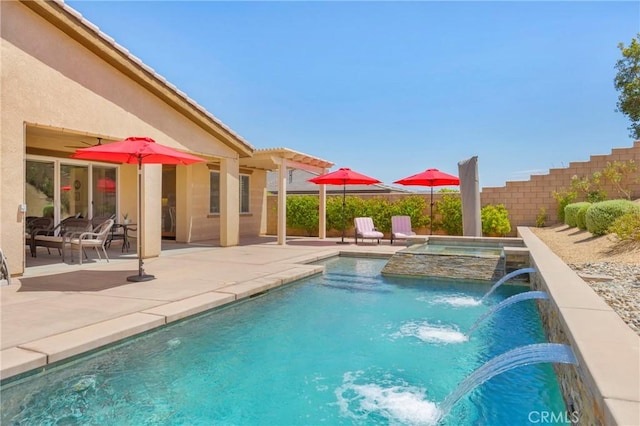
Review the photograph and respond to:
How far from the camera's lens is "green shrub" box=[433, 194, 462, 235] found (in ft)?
54.9

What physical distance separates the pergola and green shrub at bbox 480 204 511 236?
22.8ft

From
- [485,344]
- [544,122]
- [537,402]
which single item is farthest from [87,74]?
[544,122]

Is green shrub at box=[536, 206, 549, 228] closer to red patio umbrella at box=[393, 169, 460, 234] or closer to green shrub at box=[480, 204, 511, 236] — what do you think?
green shrub at box=[480, 204, 511, 236]

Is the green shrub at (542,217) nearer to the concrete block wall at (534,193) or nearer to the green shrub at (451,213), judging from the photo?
the concrete block wall at (534,193)

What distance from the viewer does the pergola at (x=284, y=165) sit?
48.7 ft

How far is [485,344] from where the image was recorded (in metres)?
5.07

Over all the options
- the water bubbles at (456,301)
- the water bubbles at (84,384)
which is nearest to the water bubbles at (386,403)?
the water bubbles at (84,384)

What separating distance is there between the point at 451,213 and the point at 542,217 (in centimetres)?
400

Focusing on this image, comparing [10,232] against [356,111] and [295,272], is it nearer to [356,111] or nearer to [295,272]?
[295,272]

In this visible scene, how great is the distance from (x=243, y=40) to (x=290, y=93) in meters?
9.21

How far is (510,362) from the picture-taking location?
135 inches

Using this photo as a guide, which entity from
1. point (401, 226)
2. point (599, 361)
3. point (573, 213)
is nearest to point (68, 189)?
point (401, 226)

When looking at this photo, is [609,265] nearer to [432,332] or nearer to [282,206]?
[432,332]

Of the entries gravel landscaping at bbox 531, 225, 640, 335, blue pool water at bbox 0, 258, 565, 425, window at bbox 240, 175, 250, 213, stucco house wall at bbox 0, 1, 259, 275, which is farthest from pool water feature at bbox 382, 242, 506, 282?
window at bbox 240, 175, 250, 213
